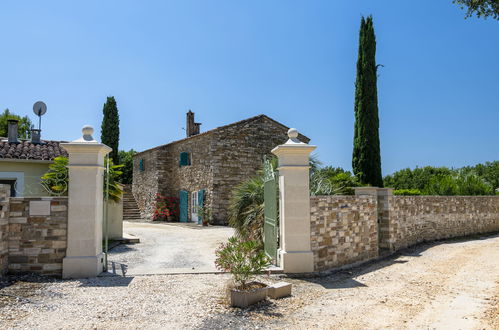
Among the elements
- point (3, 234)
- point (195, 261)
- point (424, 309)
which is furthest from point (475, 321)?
point (3, 234)

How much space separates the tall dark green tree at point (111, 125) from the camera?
82.9ft

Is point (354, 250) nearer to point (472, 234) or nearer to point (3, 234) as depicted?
point (3, 234)

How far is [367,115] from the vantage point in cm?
1491

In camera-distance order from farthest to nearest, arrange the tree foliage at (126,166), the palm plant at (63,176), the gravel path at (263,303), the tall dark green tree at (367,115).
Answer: the tree foliage at (126,166), the tall dark green tree at (367,115), the palm plant at (63,176), the gravel path at (263,303)

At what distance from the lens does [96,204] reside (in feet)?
19.4

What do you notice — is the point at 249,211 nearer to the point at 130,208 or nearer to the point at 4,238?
the point at 4,238

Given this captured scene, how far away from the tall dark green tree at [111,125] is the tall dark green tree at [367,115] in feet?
54.5

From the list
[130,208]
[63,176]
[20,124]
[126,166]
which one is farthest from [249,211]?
[20,124]

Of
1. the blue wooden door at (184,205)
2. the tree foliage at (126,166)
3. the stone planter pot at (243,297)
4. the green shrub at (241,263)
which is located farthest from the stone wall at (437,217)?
the tree foliage at (126,166)

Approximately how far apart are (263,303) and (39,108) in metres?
12.4

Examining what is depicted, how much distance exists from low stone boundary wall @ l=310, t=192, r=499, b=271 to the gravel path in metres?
0.69

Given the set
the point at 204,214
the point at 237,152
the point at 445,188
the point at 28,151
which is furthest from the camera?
the point at 237,152

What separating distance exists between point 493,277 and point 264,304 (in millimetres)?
4233

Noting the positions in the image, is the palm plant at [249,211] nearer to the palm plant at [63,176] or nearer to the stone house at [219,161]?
the palm plant at [63,176]
